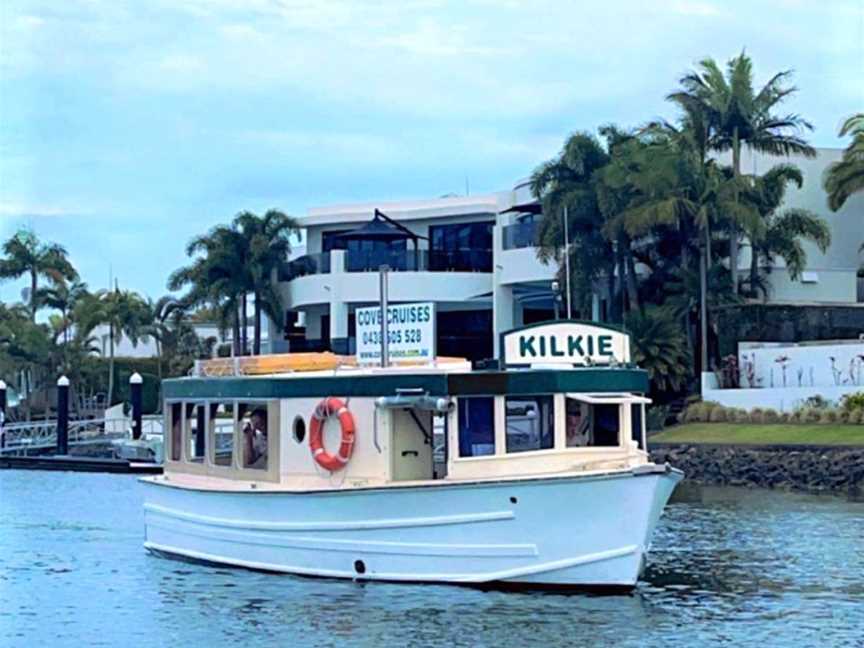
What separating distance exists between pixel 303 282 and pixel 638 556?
2090 inches

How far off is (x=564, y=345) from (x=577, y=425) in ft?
3.87

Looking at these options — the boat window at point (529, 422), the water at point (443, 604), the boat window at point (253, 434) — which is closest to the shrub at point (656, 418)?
the water at point (443, 604)

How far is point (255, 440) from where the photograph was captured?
2522 centimetres

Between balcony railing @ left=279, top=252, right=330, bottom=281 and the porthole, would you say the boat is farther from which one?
balcony railing @ left=279, top=252, right=330, bottom=281

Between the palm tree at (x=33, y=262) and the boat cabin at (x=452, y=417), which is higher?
the palm tree at (x=33, y=262)

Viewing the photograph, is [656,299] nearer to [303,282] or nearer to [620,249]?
[620,249]

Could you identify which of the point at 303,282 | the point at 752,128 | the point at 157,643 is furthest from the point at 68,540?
the point at 303,282

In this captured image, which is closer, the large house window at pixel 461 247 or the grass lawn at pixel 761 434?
the grass lawn at pixel 761 434

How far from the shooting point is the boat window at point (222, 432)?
2623 cm

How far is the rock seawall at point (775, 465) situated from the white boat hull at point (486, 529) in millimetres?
21255

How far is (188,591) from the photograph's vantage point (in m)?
23.9

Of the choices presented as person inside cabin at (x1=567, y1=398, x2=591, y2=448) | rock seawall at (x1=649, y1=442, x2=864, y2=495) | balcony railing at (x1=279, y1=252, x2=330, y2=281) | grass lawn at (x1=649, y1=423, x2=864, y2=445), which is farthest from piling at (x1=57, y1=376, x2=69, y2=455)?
person inside cabin at (x1=567, y1=398, x2=591, y2=448)

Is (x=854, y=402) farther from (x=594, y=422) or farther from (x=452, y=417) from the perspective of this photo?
(x=452, y=417)

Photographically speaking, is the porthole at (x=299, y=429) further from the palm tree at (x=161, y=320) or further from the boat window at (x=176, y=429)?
the palm tree at (x=161, y=320)
